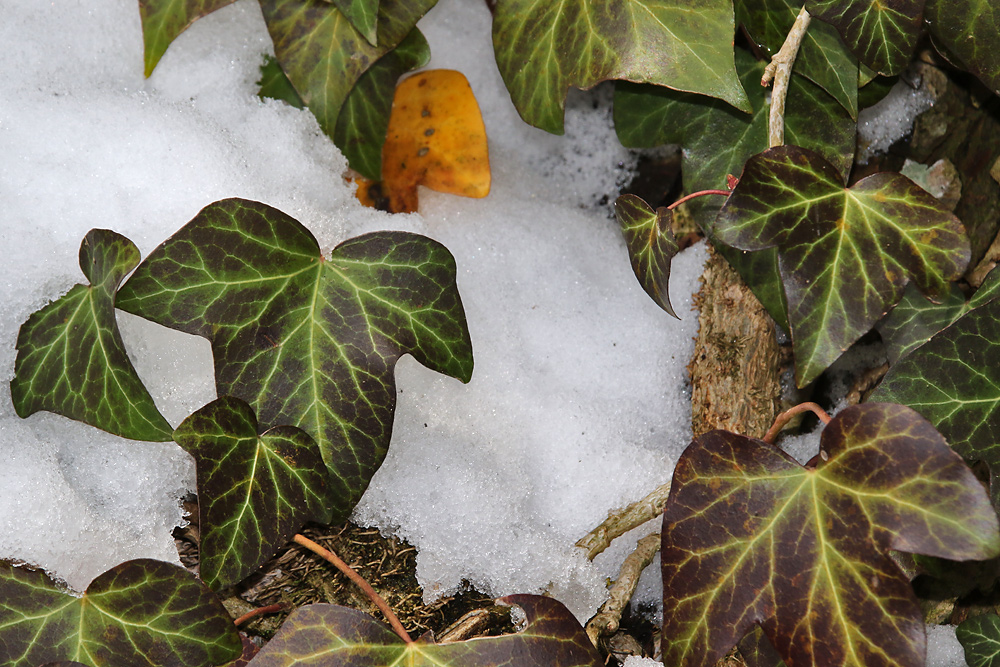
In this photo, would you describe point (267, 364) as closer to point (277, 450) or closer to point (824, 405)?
point (277, 450)

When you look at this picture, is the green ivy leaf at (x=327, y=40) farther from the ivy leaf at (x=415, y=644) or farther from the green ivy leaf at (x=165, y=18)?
the ivy leaf at (x=415, y=644)

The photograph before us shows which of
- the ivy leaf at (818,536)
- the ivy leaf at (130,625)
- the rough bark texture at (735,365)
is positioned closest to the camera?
the ivy leaf at (818,536)

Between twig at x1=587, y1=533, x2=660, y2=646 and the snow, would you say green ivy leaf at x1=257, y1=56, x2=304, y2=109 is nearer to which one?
the snow

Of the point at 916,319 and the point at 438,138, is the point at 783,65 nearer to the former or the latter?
the point at 916,319

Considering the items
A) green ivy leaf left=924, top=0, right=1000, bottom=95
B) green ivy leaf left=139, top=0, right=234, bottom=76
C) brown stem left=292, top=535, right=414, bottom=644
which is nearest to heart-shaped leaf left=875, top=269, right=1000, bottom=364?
green ivy leaf left=924, top=0, right=1000, bottom=95

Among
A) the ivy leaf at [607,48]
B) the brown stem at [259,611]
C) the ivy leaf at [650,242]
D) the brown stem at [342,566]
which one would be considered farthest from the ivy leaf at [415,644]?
the ivy leaf at [607,48]

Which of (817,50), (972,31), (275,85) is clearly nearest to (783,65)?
(817,50)

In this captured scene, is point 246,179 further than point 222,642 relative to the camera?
Yes

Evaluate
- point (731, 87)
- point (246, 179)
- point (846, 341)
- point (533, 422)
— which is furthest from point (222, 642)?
point (731, 87)
